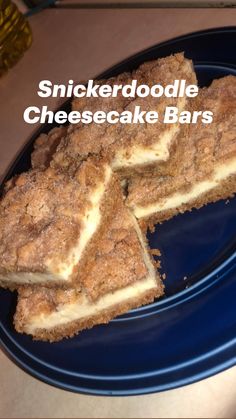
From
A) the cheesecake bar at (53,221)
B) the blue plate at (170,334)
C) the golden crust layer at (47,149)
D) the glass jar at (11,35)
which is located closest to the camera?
the blue plate at (170,334)

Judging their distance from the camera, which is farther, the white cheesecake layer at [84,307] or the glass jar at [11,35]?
the glass jar at [11,35]

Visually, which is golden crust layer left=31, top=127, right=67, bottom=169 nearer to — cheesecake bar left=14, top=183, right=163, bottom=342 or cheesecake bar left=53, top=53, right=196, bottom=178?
cheesecake bar left=53, top=53, right=196, bottom=178

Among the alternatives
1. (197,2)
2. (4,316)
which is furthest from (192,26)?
(4,316)

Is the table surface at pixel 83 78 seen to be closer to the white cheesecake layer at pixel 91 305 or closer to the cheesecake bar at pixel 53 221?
the white cheesecake layer at pixel 91 305

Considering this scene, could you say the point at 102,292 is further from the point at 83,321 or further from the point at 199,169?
the point at 199,169

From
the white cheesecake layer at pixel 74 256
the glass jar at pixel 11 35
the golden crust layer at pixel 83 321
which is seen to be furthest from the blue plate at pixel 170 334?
the glass jar at pixel 11 35

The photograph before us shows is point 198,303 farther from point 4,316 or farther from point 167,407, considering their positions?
point 4,316

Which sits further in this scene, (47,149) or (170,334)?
(47,149)

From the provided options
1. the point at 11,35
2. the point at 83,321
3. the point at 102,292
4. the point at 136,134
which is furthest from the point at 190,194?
the point at 11,35
